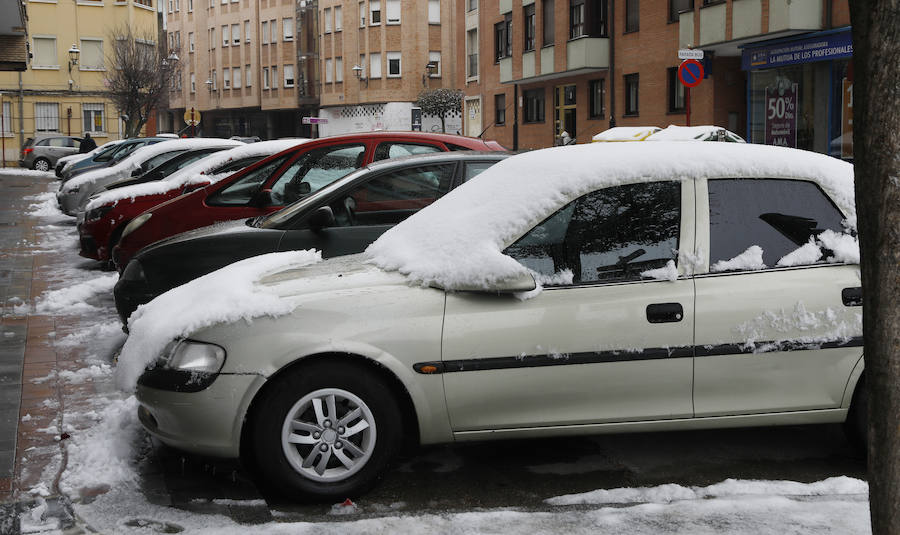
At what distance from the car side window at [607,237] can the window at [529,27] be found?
41343 mm

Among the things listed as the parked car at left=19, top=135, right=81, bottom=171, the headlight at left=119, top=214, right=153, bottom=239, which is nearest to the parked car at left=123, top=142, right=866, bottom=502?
the headlight at left=119, top=214, right=153, bottom=239

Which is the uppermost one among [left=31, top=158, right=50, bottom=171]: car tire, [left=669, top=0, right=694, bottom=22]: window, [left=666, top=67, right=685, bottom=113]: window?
[left=669, top=0, right=694, bottom=22]: window

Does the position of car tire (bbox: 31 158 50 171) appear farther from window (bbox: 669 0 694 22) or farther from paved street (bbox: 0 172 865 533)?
paved street (bbox: 0 172 865 533)

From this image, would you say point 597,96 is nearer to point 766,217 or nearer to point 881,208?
point 766,217

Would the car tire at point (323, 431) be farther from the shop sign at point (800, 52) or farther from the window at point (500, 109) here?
the window at point (500, 109)

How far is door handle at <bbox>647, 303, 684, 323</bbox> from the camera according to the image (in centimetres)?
479

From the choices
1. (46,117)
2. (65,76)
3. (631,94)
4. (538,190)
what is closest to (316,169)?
(538,190)

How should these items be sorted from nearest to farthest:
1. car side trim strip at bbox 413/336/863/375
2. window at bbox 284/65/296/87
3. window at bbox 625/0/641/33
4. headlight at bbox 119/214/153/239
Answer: car side trim strip at bbox 413/336/863/375, headlight at bbox 119/214/153/239, window at bbox 625/0/641/33, window at bbox 284/65/296/87

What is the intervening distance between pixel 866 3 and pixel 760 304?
2200mm

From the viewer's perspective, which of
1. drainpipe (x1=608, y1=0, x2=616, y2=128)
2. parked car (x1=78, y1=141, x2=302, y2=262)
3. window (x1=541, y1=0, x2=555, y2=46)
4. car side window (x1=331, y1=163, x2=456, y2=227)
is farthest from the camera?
window (x1=541, y1=0, x2=555, y2=46)

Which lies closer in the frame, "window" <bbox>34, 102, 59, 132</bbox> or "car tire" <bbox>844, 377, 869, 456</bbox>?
"car tire" <bbox>844, 377, 869, 456</bbox>

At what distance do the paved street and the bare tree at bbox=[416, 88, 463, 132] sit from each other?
57.7 meters

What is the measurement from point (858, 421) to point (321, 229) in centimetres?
383

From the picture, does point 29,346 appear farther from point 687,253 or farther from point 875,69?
point 875,69
